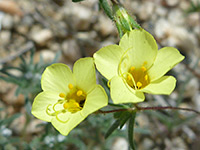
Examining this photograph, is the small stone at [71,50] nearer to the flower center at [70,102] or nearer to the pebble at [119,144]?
the pebble at [119,144]

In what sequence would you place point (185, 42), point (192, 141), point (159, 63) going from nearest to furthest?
1. point (159, 63)
2. point (192, 141)
3. point (185, 42)

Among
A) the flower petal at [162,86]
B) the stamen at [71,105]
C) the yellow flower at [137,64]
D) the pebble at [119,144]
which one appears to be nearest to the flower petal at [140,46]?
the yellow flower at [137,64]

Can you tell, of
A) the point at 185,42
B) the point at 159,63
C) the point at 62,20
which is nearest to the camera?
the point at 159,63

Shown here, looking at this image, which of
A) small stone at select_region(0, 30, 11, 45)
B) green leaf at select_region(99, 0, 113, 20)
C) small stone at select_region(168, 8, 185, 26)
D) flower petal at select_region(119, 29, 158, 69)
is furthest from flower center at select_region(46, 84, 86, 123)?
small stone at select_region(168, 8, 185, 26)

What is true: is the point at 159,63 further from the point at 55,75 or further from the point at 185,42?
the point at 185,42

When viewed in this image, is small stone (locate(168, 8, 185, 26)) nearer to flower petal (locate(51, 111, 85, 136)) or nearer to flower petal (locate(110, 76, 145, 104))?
flower petal (locate(110, 76, 145, 104))

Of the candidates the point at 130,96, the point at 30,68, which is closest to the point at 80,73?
the point at 130,96
